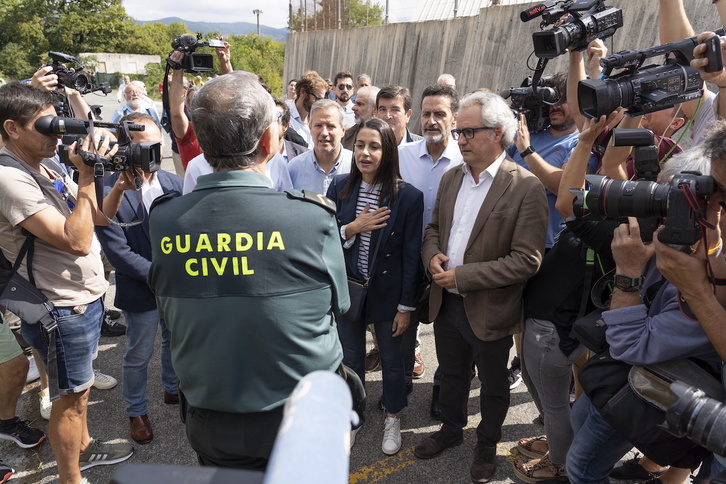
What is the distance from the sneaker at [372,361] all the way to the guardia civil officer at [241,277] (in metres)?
2.47

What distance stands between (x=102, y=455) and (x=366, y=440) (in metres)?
1.64

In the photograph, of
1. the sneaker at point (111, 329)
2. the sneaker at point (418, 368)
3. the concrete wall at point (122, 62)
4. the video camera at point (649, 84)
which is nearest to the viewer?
the video camera at point (649, 84)

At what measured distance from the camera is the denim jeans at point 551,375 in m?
2.57

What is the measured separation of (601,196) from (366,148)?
1.60 meters

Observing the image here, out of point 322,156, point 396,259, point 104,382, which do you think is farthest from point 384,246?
point 104,382

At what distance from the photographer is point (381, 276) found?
3137mm

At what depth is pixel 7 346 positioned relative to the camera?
3074mm

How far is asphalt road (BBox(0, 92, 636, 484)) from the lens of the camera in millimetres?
2982

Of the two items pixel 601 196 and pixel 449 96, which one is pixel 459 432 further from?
pixel 449 96

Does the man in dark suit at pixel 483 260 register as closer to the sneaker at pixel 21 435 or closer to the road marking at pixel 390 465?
the road marking at pixel 390 465

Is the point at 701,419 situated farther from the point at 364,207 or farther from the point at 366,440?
the point at 366,440

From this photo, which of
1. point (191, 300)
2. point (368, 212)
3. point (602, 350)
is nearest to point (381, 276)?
point (368, 212)

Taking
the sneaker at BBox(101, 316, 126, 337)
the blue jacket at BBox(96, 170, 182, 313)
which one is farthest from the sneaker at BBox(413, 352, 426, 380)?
the sneaker at BBox(101, 316, 126, 337)

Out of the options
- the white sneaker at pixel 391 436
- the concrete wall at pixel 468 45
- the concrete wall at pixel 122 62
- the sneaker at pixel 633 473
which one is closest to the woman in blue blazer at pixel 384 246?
the white sneaker at pixel 391 436
